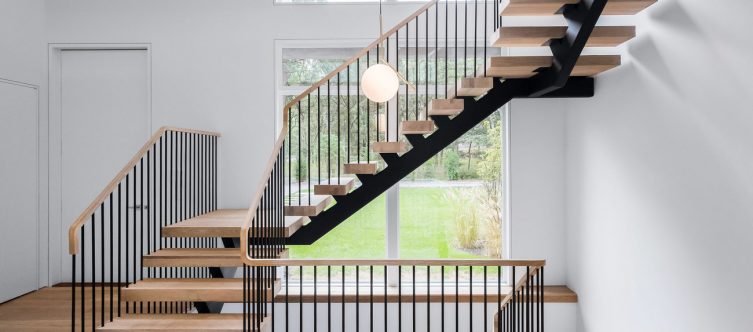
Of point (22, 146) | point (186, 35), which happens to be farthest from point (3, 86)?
point (186, 35)

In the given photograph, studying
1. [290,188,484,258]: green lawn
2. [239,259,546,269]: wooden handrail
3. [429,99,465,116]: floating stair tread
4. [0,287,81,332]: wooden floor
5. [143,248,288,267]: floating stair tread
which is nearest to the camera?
[239,259,546,269]: wooden handrail

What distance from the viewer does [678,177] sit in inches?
143

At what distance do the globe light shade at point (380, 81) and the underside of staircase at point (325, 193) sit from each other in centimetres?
96

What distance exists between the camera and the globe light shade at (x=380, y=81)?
345cm

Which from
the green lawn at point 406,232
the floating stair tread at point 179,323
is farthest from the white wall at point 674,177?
the floating stair tread at point 179,323

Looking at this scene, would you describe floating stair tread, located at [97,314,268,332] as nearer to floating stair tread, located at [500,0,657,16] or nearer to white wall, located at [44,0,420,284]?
white wall, located at [44,0,420,284]

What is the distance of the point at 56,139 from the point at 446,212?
4.21 meters

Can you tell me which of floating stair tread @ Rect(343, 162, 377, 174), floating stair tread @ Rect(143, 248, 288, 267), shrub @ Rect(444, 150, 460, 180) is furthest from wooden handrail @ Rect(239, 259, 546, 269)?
shrub @ Rect(444, 150, 460, 180)

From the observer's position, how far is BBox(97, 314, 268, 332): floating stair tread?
3686mm

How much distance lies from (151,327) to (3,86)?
3.05 metres

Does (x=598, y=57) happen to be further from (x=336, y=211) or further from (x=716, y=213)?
(x=336, y=211)

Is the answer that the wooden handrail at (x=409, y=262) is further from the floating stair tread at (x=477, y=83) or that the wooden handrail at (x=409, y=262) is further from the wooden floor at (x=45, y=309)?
the wooden floor at (x=45, y=309)

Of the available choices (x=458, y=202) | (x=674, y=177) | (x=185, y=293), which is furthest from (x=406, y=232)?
(x=674, y=177)

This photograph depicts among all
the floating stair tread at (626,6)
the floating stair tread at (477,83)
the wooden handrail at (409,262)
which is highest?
the floating stair tread at (626,6)
